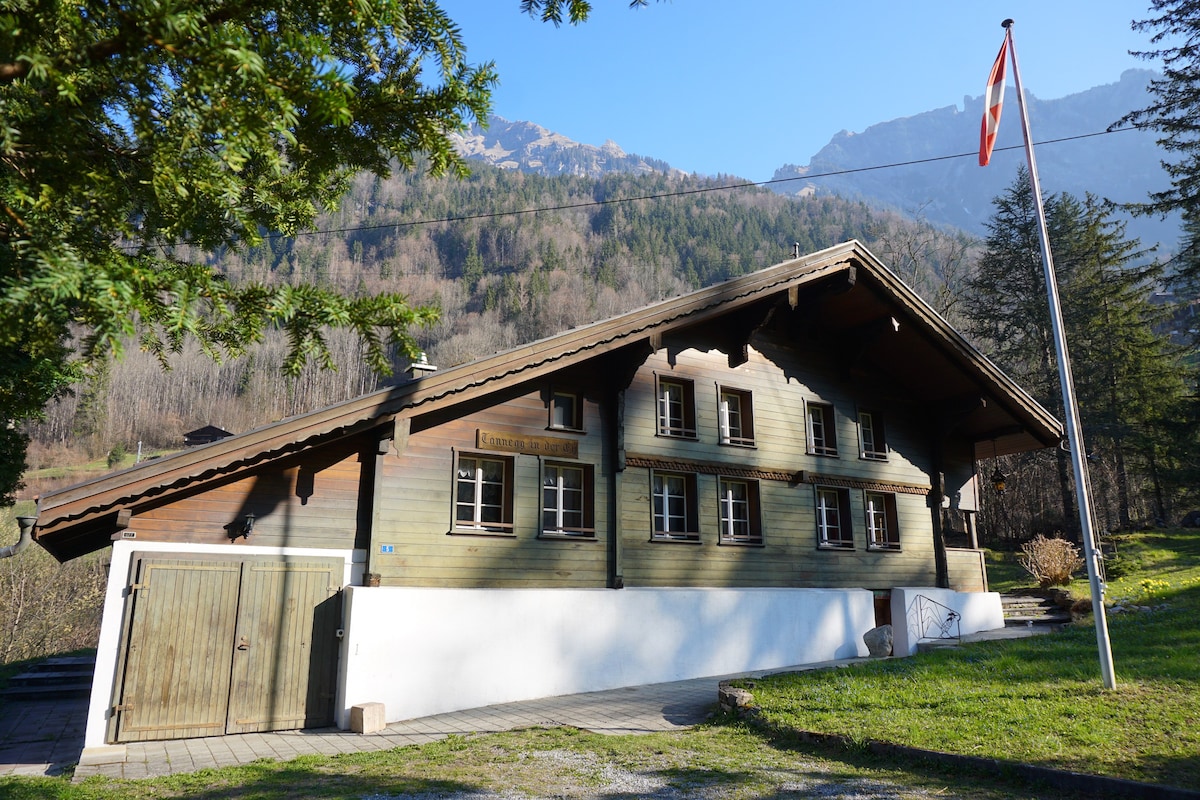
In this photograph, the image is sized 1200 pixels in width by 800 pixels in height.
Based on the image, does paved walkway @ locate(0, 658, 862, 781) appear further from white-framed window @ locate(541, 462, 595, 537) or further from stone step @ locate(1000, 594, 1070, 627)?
stone step @ locate(1000, 594, 1070, 627)

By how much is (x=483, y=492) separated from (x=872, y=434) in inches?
366

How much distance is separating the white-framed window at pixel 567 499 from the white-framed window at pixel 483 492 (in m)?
0.64

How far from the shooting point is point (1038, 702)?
810 centimetres

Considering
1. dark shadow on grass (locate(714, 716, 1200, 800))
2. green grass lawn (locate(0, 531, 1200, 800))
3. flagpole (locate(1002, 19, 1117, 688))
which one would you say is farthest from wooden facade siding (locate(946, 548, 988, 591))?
dark shadow on grass (locate(714, 716, 1200, 800))

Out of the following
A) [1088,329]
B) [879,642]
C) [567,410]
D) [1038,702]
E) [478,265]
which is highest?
[478,265]

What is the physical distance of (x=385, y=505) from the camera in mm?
11109

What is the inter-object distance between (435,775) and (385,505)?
4.69m

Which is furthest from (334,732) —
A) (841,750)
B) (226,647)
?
(841,750)

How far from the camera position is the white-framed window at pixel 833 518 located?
15.8 metres

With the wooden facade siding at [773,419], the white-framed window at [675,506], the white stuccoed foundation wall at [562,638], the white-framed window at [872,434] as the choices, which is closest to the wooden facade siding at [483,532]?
the white stuccoed foundation wall at [562,638]

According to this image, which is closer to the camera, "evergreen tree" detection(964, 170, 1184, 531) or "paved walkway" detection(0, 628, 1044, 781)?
"paved walkway" detection(0, 628, 1044, 781)

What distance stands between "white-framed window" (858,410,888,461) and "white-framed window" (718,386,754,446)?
3.08m

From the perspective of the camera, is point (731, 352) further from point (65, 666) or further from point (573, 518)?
point (65, 666)

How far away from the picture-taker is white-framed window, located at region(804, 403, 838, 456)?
16.2 metres
